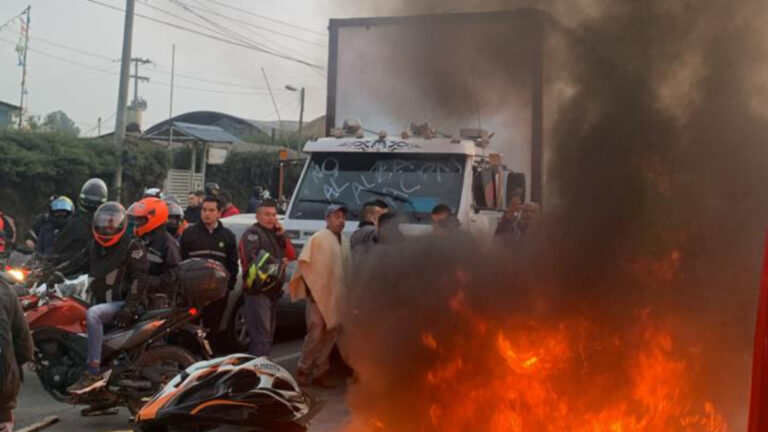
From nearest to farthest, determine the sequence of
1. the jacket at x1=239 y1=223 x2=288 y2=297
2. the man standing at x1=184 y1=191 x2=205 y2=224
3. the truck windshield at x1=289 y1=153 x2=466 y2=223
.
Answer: the jacket at x1=239 y1=223 x2=288 y2=297 < the truck windshield at x1=289 y1=153 x2=466 y2=223 < the man standing at x1=184 y1=191 x2=205 y2=224

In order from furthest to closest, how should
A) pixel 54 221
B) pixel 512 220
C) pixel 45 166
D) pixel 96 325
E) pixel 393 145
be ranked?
pixel 45 166 → pixel 54 221 → pixel 393 145 → pixel 512 220 → pixel 96 325

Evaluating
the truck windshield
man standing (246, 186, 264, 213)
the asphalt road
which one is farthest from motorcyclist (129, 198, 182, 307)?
man standing (246, 186, 264, 213)

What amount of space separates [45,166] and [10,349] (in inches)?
648

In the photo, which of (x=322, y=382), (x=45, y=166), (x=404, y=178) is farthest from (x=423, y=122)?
(x=45, y=166)

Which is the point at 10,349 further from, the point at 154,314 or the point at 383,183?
the point at 383,183

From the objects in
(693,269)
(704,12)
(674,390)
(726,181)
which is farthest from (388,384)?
(704,12)

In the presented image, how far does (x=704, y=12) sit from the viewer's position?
5895mm

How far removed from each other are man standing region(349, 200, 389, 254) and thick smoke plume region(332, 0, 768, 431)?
3.28ft

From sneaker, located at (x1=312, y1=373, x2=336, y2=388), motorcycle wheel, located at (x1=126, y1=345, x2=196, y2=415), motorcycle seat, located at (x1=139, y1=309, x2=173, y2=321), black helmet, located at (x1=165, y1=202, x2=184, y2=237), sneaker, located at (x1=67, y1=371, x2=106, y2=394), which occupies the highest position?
black helmet, located at (x1=165, y1=202, x2=184, y2=237)

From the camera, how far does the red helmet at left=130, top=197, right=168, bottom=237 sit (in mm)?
7195

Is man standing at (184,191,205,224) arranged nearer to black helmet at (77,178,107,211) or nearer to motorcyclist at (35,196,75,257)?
motorcyclist at (35,196,75,257)

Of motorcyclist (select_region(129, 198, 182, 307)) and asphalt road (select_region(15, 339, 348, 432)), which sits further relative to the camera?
motorcyclist (select_region(129, 198, 182, 307))

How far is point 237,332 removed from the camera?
9.14 m

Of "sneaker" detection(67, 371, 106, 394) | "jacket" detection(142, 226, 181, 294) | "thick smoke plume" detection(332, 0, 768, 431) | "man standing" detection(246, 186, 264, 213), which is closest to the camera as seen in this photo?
"thick smoke plume" detection(332, 0, 768, 431)
